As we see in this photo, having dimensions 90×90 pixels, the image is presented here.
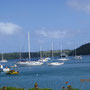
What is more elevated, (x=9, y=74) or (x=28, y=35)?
(x=28, y=35)

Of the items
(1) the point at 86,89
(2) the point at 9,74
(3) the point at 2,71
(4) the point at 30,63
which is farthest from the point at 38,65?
(1) the point at 86,89

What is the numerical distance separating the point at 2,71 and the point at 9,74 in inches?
471

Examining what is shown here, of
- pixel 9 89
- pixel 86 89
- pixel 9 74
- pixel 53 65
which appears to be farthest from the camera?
pixel 53 65

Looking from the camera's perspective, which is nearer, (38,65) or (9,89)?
(9,89)

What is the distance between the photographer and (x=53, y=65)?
10869 cm

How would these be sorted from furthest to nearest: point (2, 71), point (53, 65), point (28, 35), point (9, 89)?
1. point (53, 65)
2. point (28, 35)
3. point (2, 71)
4. point (9, 89)

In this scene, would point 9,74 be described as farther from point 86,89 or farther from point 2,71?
point 86,89

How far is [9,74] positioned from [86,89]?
123ft

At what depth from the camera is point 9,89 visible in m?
20.9

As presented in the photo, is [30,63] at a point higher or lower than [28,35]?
lower

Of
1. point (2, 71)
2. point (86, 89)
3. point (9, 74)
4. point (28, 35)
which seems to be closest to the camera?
point (86, 89)

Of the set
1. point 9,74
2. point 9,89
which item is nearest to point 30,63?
point 9,74

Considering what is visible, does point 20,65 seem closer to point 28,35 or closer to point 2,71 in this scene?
point 28,35

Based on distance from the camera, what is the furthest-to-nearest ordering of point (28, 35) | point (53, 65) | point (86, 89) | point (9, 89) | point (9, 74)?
point (53, 65) → point (28, 35) → point (9, 74) → point (86, 89) → point (9, 89)
